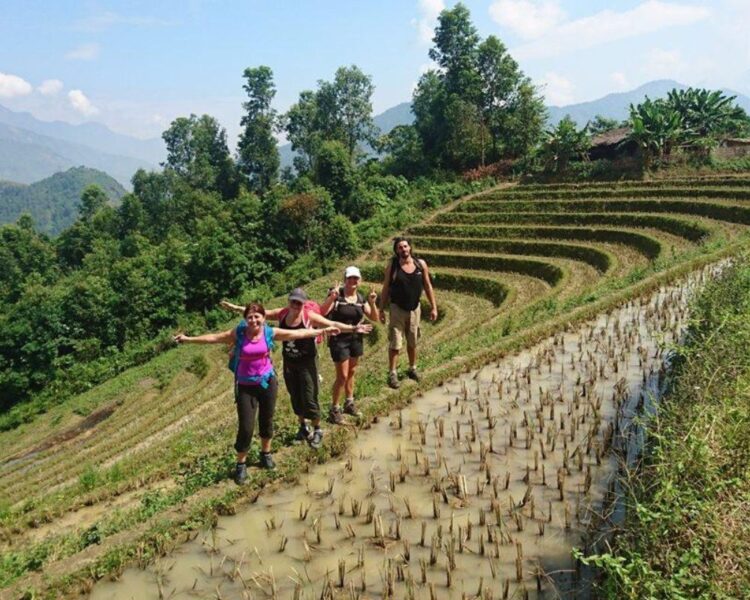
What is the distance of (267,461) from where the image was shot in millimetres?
5742

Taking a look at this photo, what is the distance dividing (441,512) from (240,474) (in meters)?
2.06

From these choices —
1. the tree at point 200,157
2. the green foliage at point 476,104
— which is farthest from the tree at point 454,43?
the tree at point 200,157

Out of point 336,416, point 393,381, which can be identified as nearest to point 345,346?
point 336,416

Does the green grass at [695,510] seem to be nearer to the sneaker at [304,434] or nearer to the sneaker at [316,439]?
the sneaker at [316,439]

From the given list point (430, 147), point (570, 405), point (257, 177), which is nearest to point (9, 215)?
point (257, 177)

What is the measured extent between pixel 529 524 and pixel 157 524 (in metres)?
3.23

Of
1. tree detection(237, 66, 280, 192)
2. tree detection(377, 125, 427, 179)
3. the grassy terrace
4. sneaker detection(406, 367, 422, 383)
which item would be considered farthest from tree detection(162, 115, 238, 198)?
sneaker detection(406, 367, 422, 383)

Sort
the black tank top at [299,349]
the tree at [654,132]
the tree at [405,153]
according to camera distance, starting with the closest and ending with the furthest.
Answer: the black tank top at [299,349] < the tree at [654,132] < the tree at [405,153]

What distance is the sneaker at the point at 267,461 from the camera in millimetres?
5730

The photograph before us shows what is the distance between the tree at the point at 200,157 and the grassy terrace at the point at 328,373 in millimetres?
29771

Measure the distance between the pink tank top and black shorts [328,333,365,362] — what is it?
3.81 ft

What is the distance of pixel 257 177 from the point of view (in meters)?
54.2

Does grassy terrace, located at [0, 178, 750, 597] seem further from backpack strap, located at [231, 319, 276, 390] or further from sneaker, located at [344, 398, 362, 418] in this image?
backpack strap, located at [231, 319, 276, 390]

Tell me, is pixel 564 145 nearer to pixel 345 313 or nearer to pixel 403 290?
pixel 403 290
